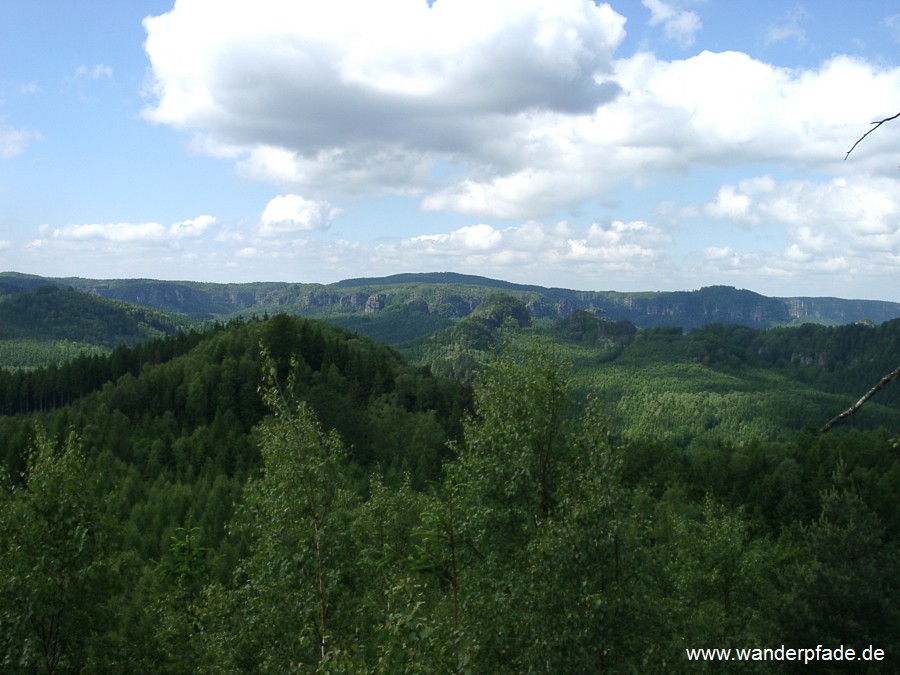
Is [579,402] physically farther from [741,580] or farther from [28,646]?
[741,580]

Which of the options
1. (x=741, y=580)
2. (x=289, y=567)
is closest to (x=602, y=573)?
(x=289, y=567)

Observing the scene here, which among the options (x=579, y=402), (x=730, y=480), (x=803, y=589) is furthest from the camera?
(x=730, y=480)

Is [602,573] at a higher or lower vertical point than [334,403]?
higher

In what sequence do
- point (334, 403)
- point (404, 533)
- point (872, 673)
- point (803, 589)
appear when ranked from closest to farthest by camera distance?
point (872, 673) → point (803, 589) → point (404, 533) → point (334, 403)

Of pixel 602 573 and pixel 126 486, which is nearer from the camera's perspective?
pixel 602 573

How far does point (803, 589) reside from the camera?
39000 millimetres

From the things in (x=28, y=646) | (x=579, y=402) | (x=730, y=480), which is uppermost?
(x=579, y=402)

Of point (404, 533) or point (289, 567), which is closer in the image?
point (289, 567)

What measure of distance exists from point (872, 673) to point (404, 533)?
90.9ft

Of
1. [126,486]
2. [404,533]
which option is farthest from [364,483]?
[404,533]

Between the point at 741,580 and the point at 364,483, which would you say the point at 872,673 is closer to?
the point at 741,580

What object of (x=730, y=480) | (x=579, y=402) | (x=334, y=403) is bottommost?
(x=730, y=480)

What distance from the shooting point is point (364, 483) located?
282 ft

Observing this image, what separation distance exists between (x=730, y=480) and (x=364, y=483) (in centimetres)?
6434
